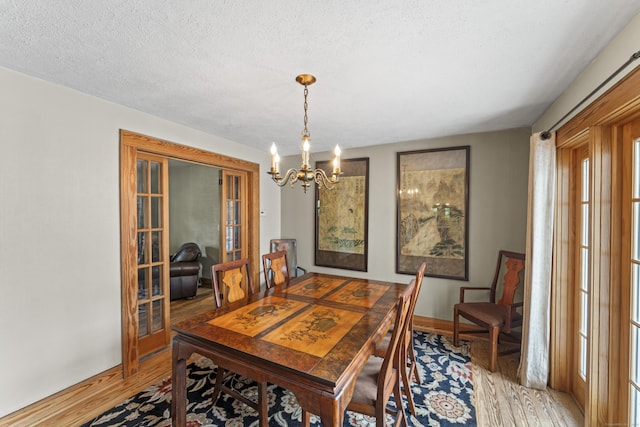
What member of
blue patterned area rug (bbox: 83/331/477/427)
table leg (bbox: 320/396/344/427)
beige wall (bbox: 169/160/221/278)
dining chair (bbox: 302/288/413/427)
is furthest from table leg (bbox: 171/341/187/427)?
beige wall (bbox: 169/160/221/278)

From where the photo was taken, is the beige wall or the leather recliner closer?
the leather recliner

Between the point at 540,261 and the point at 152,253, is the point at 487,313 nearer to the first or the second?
the point at 540,261

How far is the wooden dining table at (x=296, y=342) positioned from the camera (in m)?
1.16

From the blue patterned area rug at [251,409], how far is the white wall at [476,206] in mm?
1064

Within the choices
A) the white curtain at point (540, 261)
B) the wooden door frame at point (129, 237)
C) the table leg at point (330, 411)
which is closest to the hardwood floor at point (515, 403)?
the white curtain at point (540, 261)

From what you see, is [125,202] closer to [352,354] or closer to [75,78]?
[75,78]

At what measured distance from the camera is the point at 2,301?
1746 millimetres

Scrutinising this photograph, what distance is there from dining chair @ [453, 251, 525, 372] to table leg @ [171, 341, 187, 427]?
252 centimetres

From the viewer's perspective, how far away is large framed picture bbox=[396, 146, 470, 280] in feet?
10.5

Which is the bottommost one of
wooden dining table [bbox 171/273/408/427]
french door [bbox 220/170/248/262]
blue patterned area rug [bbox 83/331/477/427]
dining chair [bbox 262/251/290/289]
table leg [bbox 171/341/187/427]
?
blue patterned area rug [bbox 83/331/477/427]

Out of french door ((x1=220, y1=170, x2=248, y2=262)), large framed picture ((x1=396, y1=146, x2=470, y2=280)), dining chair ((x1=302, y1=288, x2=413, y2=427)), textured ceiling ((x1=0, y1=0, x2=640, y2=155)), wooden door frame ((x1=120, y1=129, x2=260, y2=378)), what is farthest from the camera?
french door ((x1=220, y1=170, x2=248, y2=262))

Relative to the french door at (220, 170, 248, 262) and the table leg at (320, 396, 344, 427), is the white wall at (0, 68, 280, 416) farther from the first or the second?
the table leg at (320, 396, 344, 427)

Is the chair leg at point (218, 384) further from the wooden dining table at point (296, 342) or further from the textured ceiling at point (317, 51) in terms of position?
the textured ceiling at point (317, 51)

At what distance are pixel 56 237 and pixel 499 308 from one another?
3.97 m
